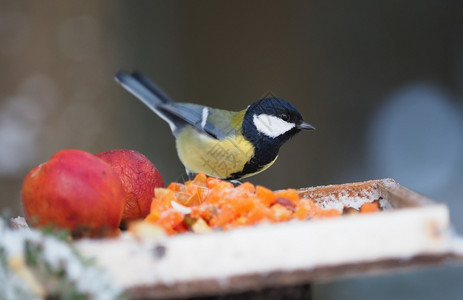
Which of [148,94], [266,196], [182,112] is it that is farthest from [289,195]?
[148,94]

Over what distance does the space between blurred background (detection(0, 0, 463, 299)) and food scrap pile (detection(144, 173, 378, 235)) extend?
2.19m

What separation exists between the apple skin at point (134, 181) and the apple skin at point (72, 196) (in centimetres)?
24

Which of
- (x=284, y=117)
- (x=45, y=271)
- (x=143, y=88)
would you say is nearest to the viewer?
(x=45, y=271)

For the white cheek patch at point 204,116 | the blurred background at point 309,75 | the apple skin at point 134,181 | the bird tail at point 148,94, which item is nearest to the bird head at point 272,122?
the white cheek patch at point 204,116

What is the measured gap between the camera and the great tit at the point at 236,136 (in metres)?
1.75

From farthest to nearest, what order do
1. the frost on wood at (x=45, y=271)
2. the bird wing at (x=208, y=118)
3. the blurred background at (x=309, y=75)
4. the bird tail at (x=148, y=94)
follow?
the blurred background at (x=309, y=75)
the bird tail at (x=148, y=94)
the bird wing at (x=208, y=118)
the frost on wood at (x=45, y=271)

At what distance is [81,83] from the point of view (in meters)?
3.15

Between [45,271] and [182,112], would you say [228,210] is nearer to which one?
[45,271]

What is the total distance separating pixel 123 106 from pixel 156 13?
2.37ft

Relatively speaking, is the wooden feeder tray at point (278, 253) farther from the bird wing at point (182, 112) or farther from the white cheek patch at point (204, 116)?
the white cheek patch at point (204, 116)

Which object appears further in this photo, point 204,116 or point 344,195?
point 204,116

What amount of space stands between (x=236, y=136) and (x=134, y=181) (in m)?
0.67

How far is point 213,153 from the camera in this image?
187 centimetres

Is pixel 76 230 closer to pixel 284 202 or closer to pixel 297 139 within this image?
pixel 284 202
